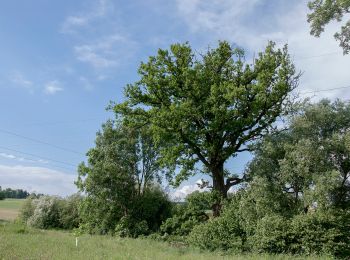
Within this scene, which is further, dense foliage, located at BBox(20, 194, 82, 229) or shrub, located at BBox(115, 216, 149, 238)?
dense foliage, located at BBox(20, 194, 82, 229)

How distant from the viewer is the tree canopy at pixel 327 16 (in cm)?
1845

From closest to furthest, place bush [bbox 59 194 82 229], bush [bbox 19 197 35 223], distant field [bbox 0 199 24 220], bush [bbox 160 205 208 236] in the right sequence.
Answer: bush [bbox 160 205 208 236] → bush [bbox 59 194 82 229] → bush [bbox 19 197 35 223] → distant field [bbox 0 199 24 220]

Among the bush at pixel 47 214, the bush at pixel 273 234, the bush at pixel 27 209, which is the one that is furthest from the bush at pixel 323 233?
the bush at pixel 27 209

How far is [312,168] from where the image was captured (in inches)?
792

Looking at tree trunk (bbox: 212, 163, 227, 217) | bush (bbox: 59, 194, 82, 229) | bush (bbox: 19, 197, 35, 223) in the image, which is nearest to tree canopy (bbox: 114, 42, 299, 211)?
tree trunk (bbox: 212, 163, 227, 217)

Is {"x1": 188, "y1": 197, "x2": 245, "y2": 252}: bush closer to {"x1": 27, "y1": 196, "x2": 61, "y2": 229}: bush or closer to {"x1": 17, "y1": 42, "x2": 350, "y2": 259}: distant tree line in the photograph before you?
{"x1": 17, "y1": 42, "x2": 350, "y2": 259}: distant tree line

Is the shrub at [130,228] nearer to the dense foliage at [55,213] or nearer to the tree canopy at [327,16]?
the dense foliage at [55,213]

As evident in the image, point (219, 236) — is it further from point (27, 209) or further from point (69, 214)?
point (27, 209)

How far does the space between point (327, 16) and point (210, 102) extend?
1031cm

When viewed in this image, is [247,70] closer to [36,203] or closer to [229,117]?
[229,117]

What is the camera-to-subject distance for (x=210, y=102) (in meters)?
26.9

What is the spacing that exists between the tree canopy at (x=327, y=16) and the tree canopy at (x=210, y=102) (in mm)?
6721

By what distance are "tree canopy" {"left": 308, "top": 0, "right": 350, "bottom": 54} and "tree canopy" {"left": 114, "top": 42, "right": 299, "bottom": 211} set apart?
6.72 meters

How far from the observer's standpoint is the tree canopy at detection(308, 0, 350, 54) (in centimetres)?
1845
